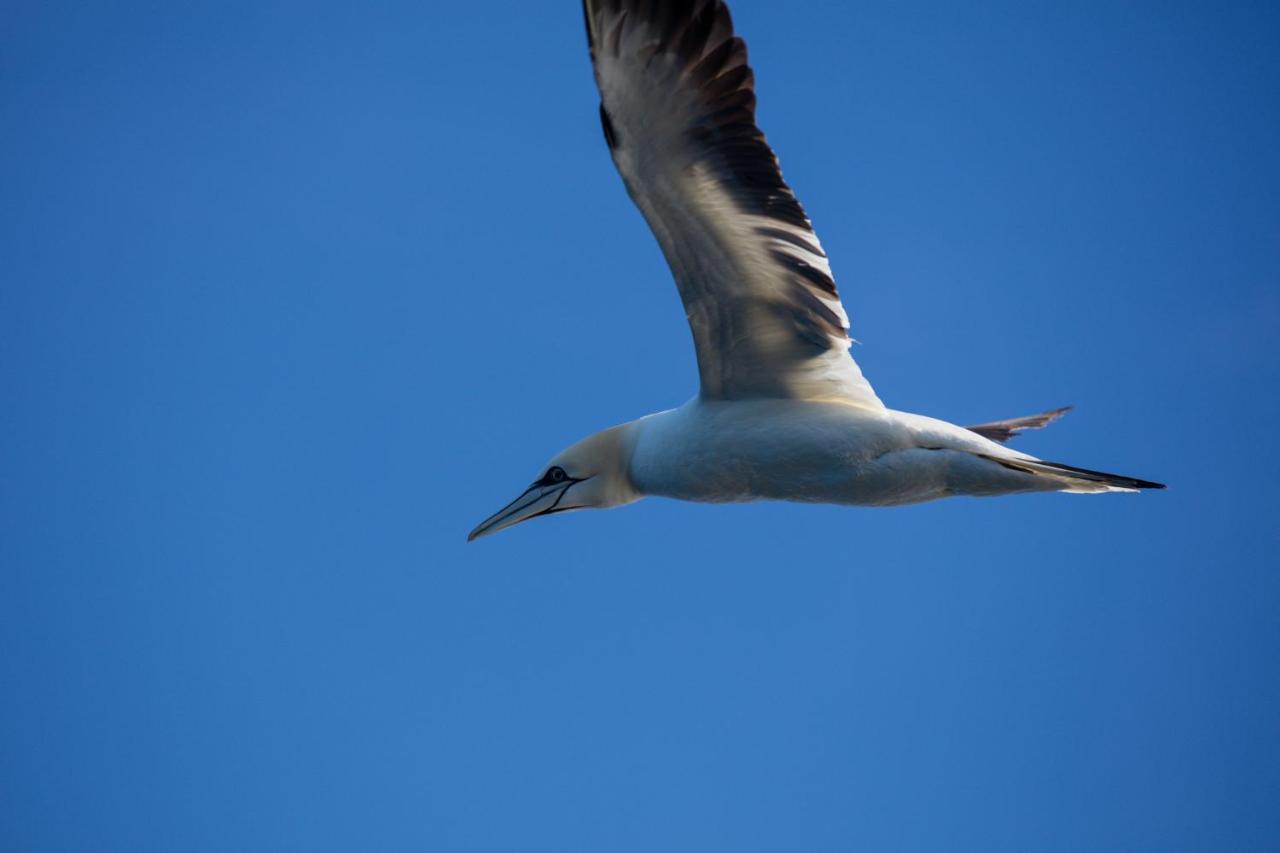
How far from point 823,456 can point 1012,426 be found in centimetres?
222

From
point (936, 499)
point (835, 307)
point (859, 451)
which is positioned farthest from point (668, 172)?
point (936, 499)

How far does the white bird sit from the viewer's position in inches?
245

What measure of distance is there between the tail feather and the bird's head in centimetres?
246

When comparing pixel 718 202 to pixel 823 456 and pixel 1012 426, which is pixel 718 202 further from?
pixel 1012 426

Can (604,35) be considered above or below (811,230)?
above

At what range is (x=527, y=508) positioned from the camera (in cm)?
861

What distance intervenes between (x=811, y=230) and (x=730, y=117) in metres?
0.86

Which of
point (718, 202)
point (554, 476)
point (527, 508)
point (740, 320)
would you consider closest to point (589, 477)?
point (554, 476)

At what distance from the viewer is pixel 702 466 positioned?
24.3ft

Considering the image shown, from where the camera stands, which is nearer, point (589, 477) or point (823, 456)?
point (823, 456)

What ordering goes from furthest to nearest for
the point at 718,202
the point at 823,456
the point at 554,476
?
the point at 554,476 → the point at 823,456 → the point at 718,202

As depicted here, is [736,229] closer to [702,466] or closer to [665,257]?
[665,257]

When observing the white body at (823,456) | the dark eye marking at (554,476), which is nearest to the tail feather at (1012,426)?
the white body at (823,456)

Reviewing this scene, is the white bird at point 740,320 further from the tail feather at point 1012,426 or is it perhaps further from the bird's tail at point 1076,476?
the tail feather at point 1012,426
